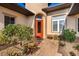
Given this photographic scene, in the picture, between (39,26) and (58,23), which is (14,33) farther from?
(58,23)

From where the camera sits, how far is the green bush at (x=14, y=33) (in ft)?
7.96

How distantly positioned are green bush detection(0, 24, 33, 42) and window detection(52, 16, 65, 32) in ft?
1.70

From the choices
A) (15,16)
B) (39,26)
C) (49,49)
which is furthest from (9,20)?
(49,49)

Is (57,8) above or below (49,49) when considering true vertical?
above

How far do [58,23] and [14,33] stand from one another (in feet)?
2.88

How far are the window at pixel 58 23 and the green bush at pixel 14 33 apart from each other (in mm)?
518

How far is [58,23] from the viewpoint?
261 cm

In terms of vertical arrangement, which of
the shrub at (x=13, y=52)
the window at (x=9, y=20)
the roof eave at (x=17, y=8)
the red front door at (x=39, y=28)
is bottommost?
the shrub at (x=13, y=52)

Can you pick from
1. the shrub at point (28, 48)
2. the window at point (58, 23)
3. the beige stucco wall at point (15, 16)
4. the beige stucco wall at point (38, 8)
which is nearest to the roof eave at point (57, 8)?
the beige stucco wall at point (38, 8)

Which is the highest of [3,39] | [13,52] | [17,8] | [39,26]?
[17,8]

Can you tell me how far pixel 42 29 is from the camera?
258cm

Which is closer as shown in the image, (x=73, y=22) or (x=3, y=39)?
(x=3, y=39)

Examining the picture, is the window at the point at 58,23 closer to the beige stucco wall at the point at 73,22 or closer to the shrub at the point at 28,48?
the beige stucco wall at the point at 73,22

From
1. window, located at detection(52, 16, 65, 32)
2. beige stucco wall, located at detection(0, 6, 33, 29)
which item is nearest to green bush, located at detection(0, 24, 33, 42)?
beige stucco wall, located at detection(0, 6, 33, 29)
